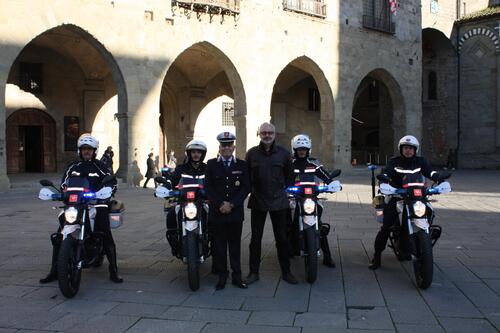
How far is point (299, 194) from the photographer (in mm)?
5207

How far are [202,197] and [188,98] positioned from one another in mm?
19271

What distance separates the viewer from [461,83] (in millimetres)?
29250

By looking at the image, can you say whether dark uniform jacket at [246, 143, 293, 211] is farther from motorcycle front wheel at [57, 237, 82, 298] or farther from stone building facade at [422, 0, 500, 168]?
stone building facade at [422, 0, 500, 168]

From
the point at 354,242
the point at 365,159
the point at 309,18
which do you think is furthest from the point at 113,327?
the point at 365,159

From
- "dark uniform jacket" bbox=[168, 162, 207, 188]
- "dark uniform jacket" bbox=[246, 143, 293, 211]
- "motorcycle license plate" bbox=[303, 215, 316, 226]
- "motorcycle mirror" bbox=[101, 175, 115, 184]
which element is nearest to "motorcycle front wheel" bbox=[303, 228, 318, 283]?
"motorcycle license plate" bbox=[303, 215, 316, 226]

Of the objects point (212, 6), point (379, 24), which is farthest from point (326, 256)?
point (379, 24)

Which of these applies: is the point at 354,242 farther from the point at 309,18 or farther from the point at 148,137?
the point at 309,18

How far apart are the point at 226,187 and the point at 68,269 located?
1603 mm

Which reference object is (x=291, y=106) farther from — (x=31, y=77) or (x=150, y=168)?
(x=31, y=77)

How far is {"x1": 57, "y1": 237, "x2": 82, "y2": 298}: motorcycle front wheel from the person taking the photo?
4305mm

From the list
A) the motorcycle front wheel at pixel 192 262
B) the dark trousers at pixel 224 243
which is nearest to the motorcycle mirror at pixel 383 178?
the dark trousers at pixel 224 243

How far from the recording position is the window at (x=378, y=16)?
23.2m

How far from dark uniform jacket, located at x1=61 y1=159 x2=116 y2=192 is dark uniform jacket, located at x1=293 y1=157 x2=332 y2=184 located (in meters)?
1.94

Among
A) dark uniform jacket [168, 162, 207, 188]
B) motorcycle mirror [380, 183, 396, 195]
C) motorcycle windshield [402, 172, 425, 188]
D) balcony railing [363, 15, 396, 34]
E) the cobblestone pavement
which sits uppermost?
balcony railing [363, 15, 396, 34]
